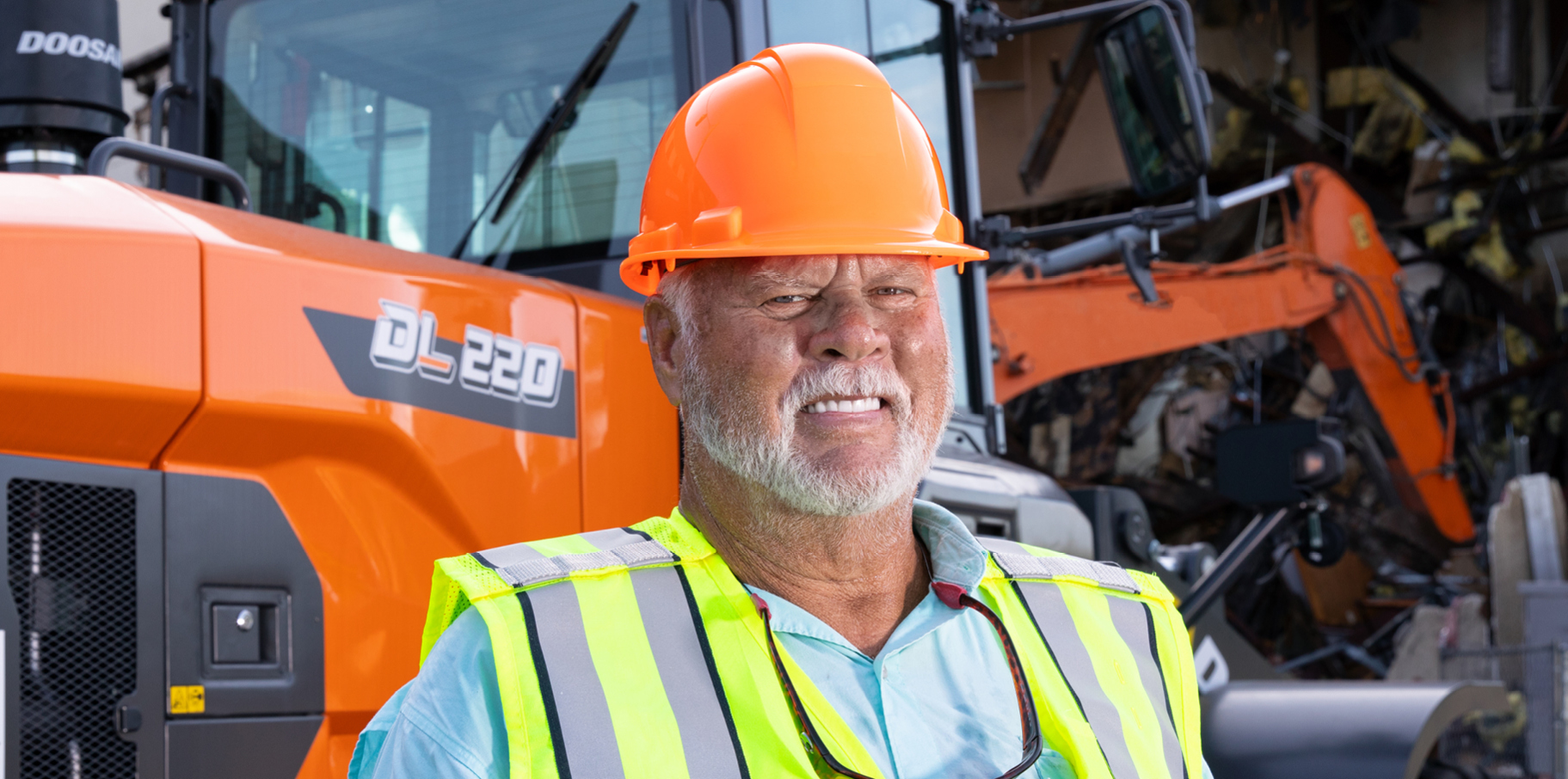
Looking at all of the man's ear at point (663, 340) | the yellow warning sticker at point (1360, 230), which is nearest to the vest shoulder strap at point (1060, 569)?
the man's ear at point (663, 340)

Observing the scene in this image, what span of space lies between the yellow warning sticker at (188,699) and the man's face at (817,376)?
0.88 meters

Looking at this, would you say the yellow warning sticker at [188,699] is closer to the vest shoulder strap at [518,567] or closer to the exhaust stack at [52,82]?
the vest shoulder strap at [518,567]

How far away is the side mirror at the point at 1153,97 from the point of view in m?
3.08

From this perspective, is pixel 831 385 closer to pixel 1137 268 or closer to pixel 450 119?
pixel 450 119

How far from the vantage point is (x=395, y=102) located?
2951 mm

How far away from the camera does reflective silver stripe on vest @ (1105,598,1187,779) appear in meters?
1.51

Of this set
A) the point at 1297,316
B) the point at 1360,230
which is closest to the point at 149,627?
the point at 1297,316

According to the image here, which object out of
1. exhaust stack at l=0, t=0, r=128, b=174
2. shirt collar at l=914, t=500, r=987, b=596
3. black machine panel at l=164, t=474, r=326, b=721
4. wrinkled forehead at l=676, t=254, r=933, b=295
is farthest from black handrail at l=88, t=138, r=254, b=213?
shirt collar at l=914, t=500, r=987, b=596

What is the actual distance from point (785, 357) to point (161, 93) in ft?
7.55

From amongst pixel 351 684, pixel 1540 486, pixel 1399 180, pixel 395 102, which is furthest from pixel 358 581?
pixel 1399 180

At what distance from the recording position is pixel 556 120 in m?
2.81

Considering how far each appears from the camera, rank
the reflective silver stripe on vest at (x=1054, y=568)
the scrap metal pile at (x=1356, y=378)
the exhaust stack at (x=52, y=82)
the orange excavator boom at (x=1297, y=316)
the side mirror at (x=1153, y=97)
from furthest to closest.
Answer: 1. the scrap metal pile at (x=1356, y=378)
2. the orange excavator boom at (x=1297, y=316)
3. the side mirror at (x=1153, y=97)
4. the exhaust stack at (x=52, y=82)
5. the reflective silver stripe on vest at (x=1054, y=568)

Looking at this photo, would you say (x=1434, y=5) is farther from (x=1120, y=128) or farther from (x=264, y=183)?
(x=264, y=183)

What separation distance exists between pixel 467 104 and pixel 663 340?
56.8 inches
